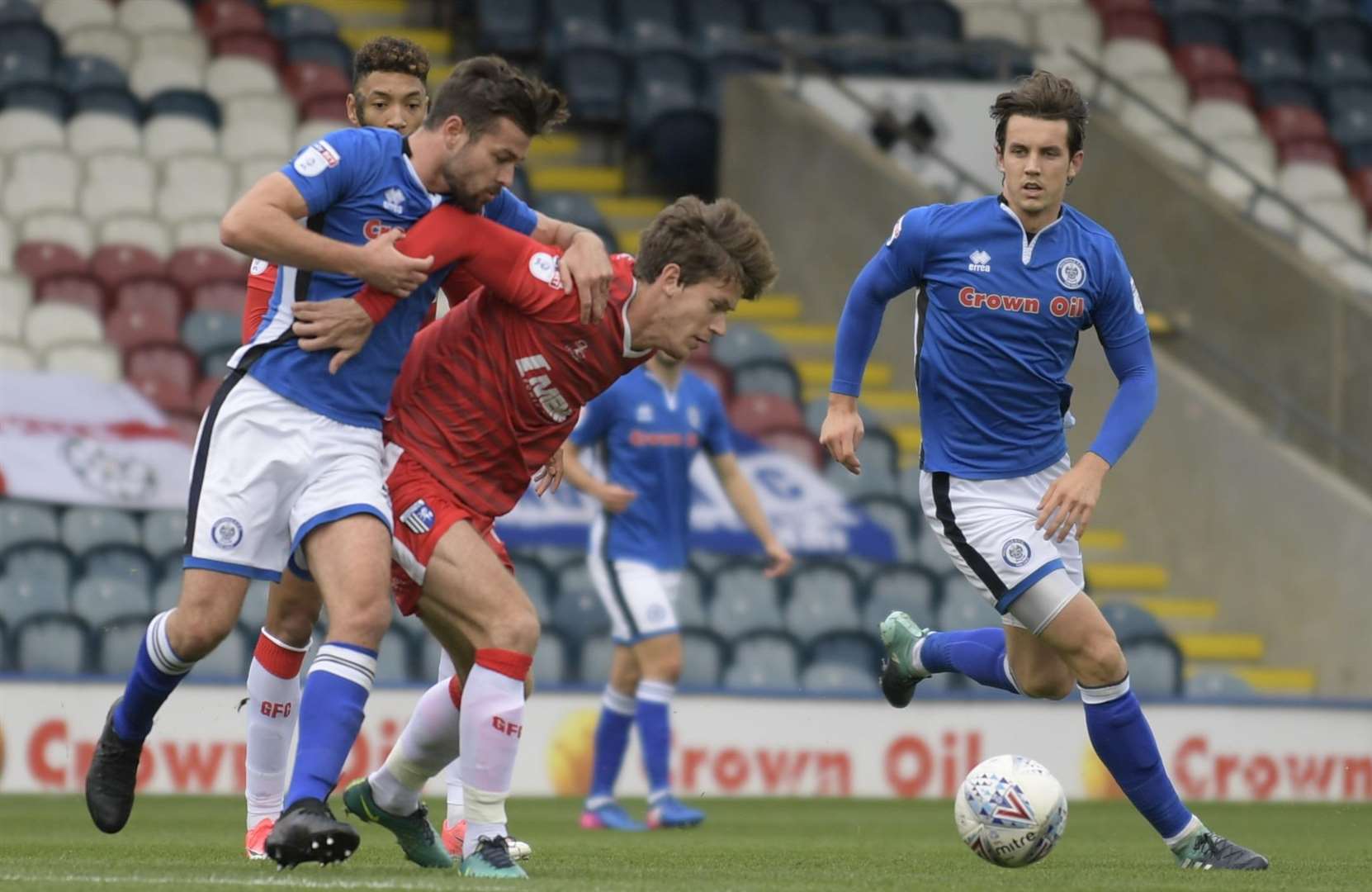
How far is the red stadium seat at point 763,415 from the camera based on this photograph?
1396 centimetres

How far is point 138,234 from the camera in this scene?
1410 centimetres

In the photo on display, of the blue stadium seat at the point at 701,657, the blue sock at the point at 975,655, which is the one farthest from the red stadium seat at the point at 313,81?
the blue sock at the point at 975,655

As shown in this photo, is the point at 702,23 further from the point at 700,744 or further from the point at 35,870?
the point at 35,870

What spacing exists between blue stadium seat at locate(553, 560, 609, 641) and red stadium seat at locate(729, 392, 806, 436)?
2067mm

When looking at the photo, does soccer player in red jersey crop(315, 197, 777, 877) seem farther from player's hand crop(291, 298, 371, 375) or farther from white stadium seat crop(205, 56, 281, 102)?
white stadium seat crop(205, 56, 281, 102)

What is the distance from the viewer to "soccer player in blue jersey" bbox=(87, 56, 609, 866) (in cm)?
543

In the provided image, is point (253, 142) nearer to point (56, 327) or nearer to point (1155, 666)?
point (56, 327)

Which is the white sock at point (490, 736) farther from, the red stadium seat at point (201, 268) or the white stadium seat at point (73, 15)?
the white stadium seat at point (73, 15)

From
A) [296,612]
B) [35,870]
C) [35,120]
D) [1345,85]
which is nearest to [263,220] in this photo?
[296,612]

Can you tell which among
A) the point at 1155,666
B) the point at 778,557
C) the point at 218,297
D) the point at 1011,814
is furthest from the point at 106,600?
the point at 1011,814

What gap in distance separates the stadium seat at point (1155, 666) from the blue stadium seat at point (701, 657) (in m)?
2.44

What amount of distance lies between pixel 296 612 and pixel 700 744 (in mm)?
5771

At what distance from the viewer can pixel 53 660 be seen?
1110 centimetres

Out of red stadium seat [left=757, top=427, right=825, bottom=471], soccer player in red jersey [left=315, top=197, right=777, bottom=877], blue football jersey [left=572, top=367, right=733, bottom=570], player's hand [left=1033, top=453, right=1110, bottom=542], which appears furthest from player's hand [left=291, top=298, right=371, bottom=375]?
red stadium seat [left=757, top=427, right=825, bottom=471]
